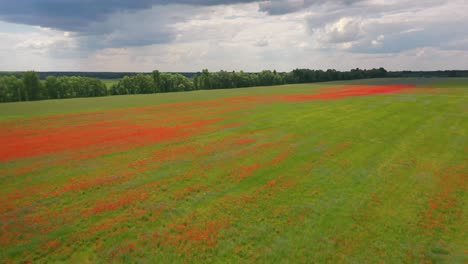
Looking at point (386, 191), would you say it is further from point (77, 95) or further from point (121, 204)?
point (77, 95)

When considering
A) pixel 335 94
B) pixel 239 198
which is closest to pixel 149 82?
pixel 335 94

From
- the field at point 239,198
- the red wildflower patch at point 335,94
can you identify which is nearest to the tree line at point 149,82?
the red wildflower patch at point 335,94

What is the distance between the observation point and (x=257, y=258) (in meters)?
10.1

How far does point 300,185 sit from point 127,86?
4558 inches

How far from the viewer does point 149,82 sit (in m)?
123

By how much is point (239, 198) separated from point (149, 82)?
117 metres

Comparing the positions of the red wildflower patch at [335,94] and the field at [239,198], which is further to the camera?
the red wildflower patch at [335,94]

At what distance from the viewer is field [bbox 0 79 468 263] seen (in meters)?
10.6

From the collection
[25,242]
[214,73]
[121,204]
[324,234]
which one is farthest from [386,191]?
[214,73]

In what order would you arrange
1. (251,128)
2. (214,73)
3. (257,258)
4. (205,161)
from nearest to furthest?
(257,258) < (205,161) < (251,128) < (214,73)

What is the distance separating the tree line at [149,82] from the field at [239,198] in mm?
83560

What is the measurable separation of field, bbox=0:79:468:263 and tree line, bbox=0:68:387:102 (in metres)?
83.6

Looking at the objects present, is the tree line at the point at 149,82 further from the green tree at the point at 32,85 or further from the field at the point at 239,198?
the field at the point at 239,198

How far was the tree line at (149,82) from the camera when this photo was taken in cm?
9550
